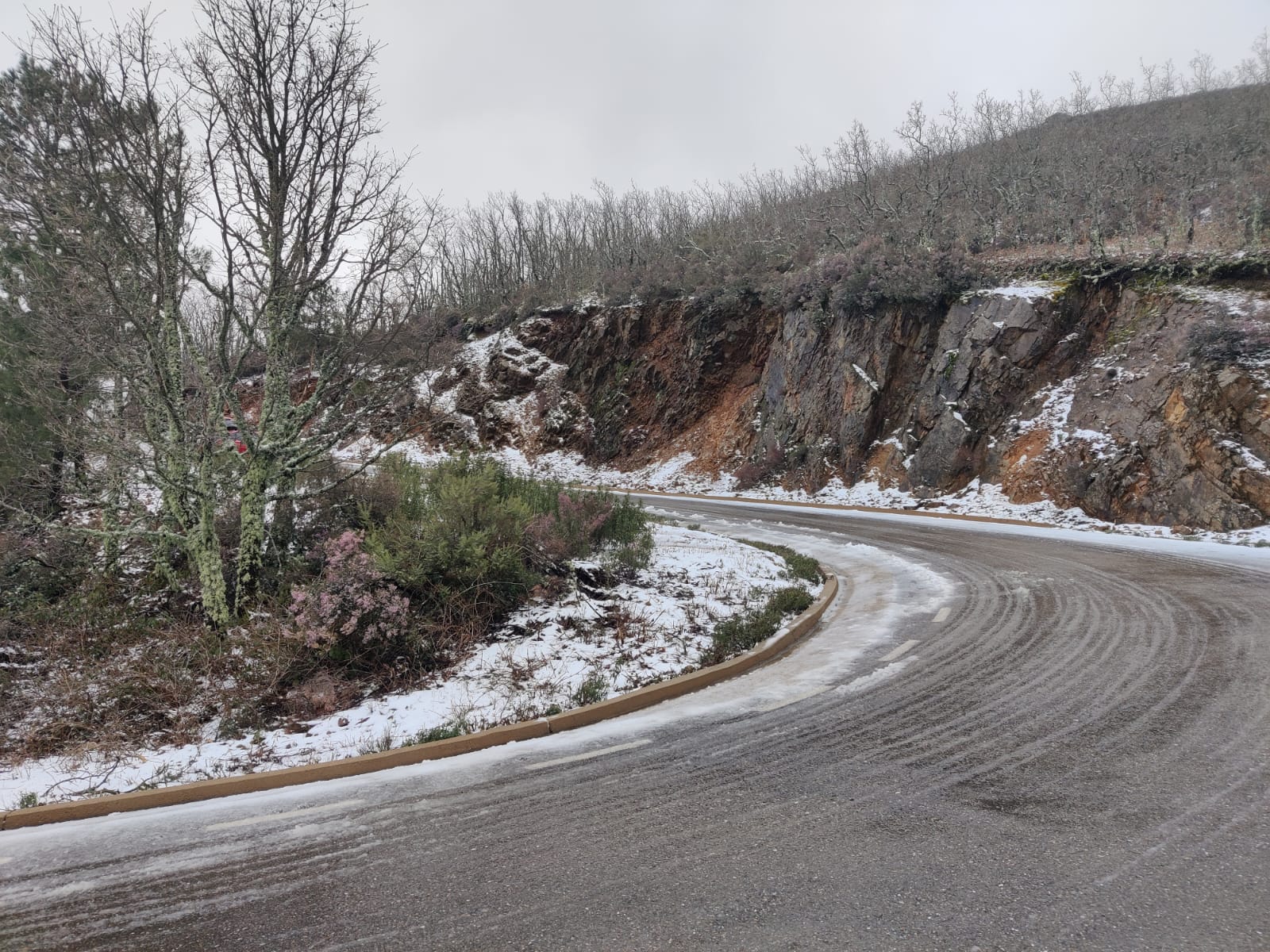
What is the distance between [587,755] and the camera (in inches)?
197

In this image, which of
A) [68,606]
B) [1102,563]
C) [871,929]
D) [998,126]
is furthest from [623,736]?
[998,126]

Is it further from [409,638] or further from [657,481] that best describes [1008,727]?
[657,481]

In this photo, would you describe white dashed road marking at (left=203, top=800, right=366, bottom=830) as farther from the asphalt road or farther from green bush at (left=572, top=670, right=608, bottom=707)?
green bush at (left=572, top=670, right=608, bottom=707)

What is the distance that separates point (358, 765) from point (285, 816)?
739 mm

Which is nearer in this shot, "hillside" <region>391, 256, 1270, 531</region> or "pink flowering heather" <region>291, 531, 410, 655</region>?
"pink flowering heather" <region>291, 531, 410, 655</region>

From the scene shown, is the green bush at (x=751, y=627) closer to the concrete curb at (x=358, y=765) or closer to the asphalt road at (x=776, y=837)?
the concrete curb at (x=358, y=765)

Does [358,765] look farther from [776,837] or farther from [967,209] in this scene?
[967,209]

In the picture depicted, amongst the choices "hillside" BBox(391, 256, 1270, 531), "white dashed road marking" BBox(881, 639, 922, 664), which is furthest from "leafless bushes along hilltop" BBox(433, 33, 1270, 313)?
"white dashed road marking" BBox(881, 639, 922, 664)

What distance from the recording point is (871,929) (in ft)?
9.27

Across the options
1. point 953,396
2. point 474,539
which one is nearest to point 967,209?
point 953,396

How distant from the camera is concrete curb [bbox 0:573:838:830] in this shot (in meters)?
4.47

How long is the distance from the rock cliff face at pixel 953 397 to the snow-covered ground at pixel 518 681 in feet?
19.4

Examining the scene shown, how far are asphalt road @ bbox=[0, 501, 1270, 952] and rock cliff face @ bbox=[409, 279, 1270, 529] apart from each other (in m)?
8.95

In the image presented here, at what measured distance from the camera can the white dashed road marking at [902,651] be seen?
7016 mm
